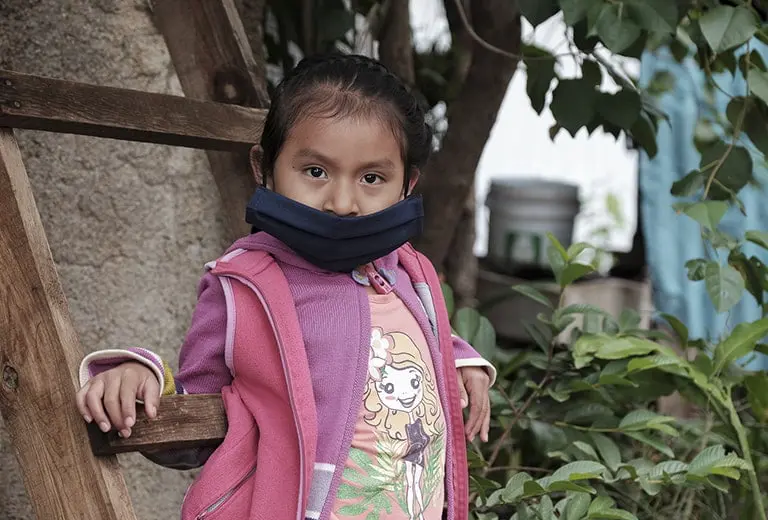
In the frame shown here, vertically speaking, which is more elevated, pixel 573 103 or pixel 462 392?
pixel 573 103

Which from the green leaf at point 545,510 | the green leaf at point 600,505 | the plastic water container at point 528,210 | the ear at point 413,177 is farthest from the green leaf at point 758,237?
the plastic water container at point 528,210

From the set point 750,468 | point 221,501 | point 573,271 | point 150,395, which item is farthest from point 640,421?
point 150,395

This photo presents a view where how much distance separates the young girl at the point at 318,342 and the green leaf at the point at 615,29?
47cm

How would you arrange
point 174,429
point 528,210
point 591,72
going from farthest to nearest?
point 528,210
point 591,72
point 174,429

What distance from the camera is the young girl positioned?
135 cm

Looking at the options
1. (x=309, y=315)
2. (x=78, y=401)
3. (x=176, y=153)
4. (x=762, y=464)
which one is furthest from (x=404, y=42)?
(x=78, y=401)

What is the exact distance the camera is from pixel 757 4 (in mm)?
2188

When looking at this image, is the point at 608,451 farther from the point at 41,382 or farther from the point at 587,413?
the point at 41,382

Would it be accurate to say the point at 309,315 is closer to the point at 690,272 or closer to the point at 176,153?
the point at 176,153

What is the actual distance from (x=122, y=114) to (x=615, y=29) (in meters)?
0.83

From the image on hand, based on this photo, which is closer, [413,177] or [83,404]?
[83,404]

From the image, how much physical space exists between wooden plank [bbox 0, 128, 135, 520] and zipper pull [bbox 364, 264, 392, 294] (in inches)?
16.0

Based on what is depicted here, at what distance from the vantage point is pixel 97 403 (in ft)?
4.10

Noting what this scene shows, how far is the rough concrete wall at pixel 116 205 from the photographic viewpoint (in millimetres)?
1980
